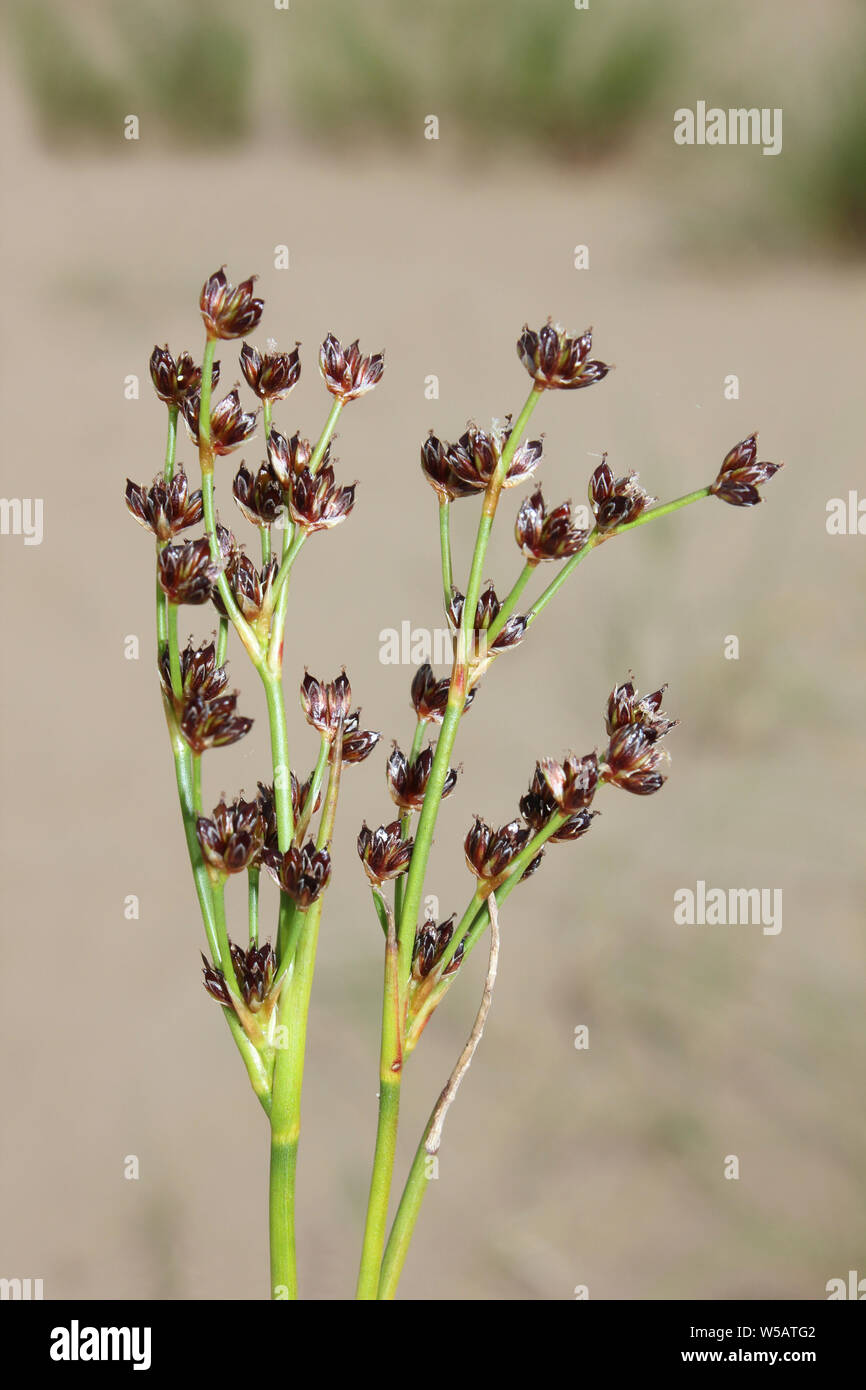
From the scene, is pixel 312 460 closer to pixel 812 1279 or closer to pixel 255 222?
pixel 255 222

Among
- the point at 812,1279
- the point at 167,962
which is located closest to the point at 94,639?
the point at 167,962

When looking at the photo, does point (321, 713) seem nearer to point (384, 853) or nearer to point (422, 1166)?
point (384, 853)

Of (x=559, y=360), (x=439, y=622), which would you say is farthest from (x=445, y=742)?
(x=439, y=622)

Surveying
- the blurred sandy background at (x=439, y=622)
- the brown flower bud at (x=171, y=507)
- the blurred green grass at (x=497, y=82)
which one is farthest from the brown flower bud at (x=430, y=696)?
the blurred green grass at (x=497, y=82)

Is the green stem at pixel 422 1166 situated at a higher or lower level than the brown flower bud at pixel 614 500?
lower

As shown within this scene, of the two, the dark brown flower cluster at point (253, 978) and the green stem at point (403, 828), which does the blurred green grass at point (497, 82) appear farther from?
the dark brown flower cluster at point (253, 978)
